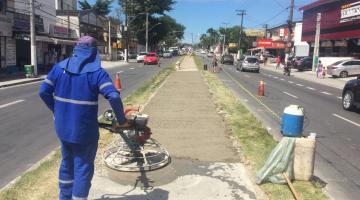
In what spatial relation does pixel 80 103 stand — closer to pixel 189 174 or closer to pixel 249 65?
pixel 189 174

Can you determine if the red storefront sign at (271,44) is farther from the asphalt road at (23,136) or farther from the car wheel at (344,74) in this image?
the asphalt road at (23,136)

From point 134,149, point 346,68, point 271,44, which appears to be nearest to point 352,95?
point 134,149

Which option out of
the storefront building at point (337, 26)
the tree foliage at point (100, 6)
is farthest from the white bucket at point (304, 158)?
the tree foliage at point (100, 6)

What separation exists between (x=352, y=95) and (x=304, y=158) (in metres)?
10.4

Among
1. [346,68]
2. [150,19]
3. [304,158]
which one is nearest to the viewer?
[304,158]

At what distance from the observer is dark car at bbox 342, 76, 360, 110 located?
1536 centimetres

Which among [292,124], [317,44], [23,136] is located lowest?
[23,136]

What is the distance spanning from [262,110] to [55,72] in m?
11.3

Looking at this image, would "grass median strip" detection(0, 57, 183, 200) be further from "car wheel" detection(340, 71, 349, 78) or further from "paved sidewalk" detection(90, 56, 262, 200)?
"car wheel" detection(340, 71, 349, 78)

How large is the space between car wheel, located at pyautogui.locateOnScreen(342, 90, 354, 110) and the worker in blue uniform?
42.5 feet

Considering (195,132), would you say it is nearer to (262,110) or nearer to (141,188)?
(141,188)

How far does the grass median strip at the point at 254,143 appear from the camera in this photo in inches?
233

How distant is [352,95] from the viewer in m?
15.8

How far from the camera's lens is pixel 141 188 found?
600 cm
